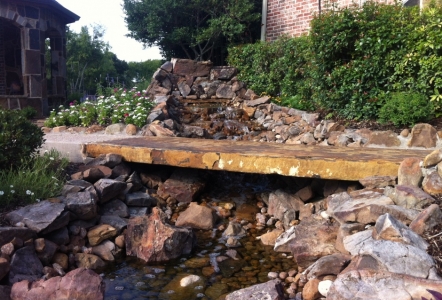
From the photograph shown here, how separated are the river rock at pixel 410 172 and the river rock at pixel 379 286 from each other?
139 centimetres

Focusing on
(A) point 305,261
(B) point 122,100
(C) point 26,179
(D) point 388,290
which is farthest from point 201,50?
(D) point 388,290

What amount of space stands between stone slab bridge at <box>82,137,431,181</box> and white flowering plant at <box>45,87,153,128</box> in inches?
106

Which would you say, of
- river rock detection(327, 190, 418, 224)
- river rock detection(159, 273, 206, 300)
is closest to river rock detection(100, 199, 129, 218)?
river rock detection(159, 273, 206, 300)

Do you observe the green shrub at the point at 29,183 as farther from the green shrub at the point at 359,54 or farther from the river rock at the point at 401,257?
the green shrub at the point at 359,54

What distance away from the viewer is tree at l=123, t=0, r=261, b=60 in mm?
13234

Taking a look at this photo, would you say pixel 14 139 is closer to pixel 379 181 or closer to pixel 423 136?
pixel 379 181

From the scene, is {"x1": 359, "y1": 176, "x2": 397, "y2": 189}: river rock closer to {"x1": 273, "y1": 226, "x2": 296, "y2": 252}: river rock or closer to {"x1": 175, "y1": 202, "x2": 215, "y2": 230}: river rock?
{"x1": 273, "y1": 226, "x2": 296, "y2": 252}: river rock

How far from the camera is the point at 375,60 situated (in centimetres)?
690

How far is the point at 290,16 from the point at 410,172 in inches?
374

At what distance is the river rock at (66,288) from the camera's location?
3133mm

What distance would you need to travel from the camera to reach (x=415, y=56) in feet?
21.2

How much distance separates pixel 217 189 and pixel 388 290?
366 cm

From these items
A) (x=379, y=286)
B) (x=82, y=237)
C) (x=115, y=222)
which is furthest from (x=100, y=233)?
(x=379, y=286)

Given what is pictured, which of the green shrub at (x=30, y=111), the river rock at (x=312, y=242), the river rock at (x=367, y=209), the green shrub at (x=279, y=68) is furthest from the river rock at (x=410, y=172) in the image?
the green shrub at (x=30, y=111)
